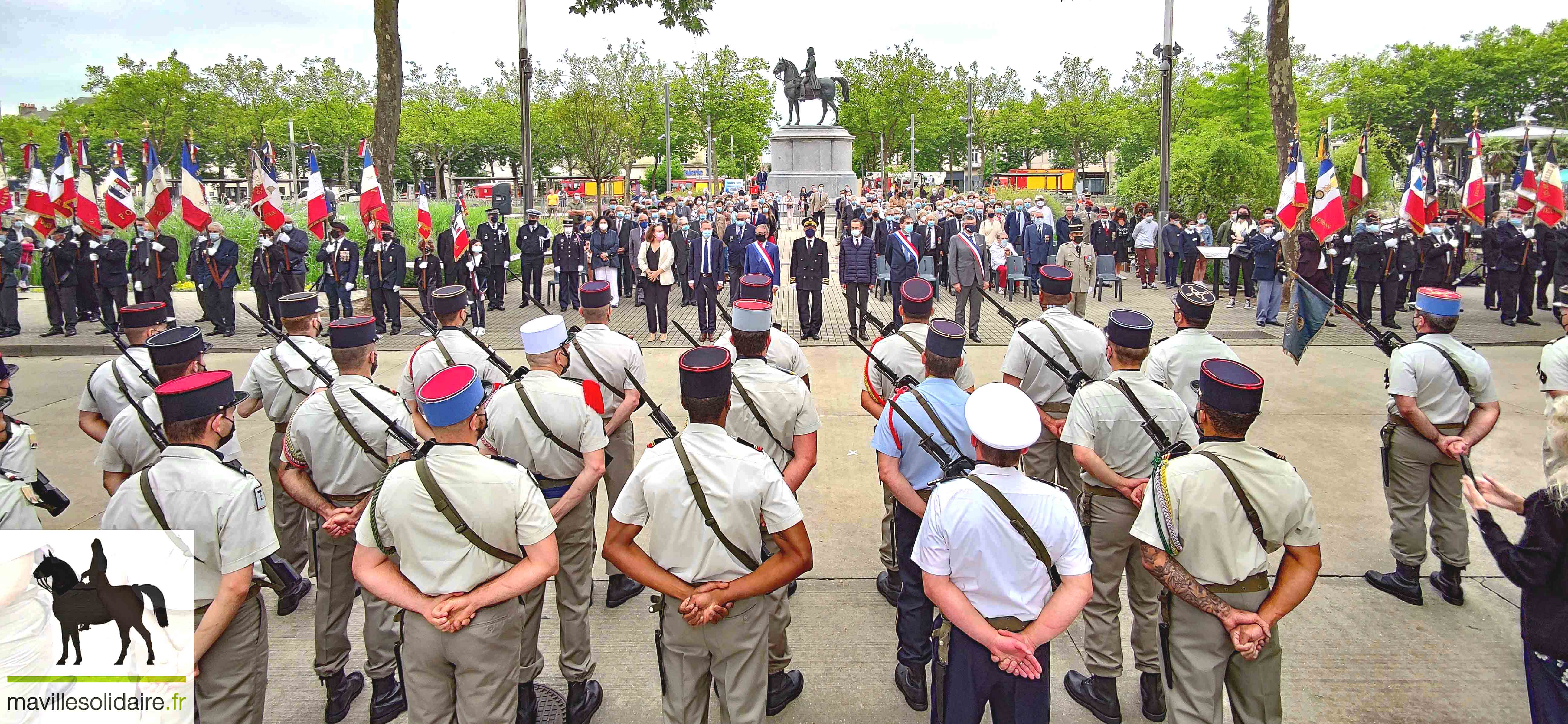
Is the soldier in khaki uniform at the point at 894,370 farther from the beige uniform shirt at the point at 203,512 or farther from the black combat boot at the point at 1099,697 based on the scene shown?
the beige uniform shirt at the point at 203,512

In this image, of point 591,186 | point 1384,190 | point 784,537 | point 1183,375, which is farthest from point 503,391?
point 591,186

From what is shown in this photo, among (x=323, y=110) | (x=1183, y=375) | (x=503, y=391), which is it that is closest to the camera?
(x=503, y=391)

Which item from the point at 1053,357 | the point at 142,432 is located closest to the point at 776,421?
the point at 1053,357

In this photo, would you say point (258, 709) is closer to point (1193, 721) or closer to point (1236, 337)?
point (1193, 721)

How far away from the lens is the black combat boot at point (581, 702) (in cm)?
430

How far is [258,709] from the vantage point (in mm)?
3486

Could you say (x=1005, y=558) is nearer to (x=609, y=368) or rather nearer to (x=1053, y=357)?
(x=1053, y=357)

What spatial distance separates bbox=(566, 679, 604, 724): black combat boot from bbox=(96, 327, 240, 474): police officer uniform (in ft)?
6.75

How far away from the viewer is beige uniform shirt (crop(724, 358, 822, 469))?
4496 mm

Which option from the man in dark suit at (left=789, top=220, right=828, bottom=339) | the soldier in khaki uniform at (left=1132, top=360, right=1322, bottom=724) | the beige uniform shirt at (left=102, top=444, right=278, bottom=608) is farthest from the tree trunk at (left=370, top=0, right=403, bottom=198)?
the soldier in khaki uniform at (left=1132, top=360, right=1322, bottom=724)

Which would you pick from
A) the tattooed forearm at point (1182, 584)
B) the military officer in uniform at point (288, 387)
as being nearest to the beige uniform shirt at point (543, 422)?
the military officer in uniform at point (288, 387)

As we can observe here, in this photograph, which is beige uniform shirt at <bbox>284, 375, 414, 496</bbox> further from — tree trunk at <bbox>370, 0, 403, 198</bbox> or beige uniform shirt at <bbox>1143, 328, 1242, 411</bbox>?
tree trunk at <bbox>370, 0, 403, 198</bbox>

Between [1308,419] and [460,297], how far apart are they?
8755 millimetres

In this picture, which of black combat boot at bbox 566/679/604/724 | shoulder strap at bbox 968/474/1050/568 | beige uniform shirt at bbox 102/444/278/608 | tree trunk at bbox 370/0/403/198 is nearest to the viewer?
shoulder strap at bbox 968/474/1050/568
